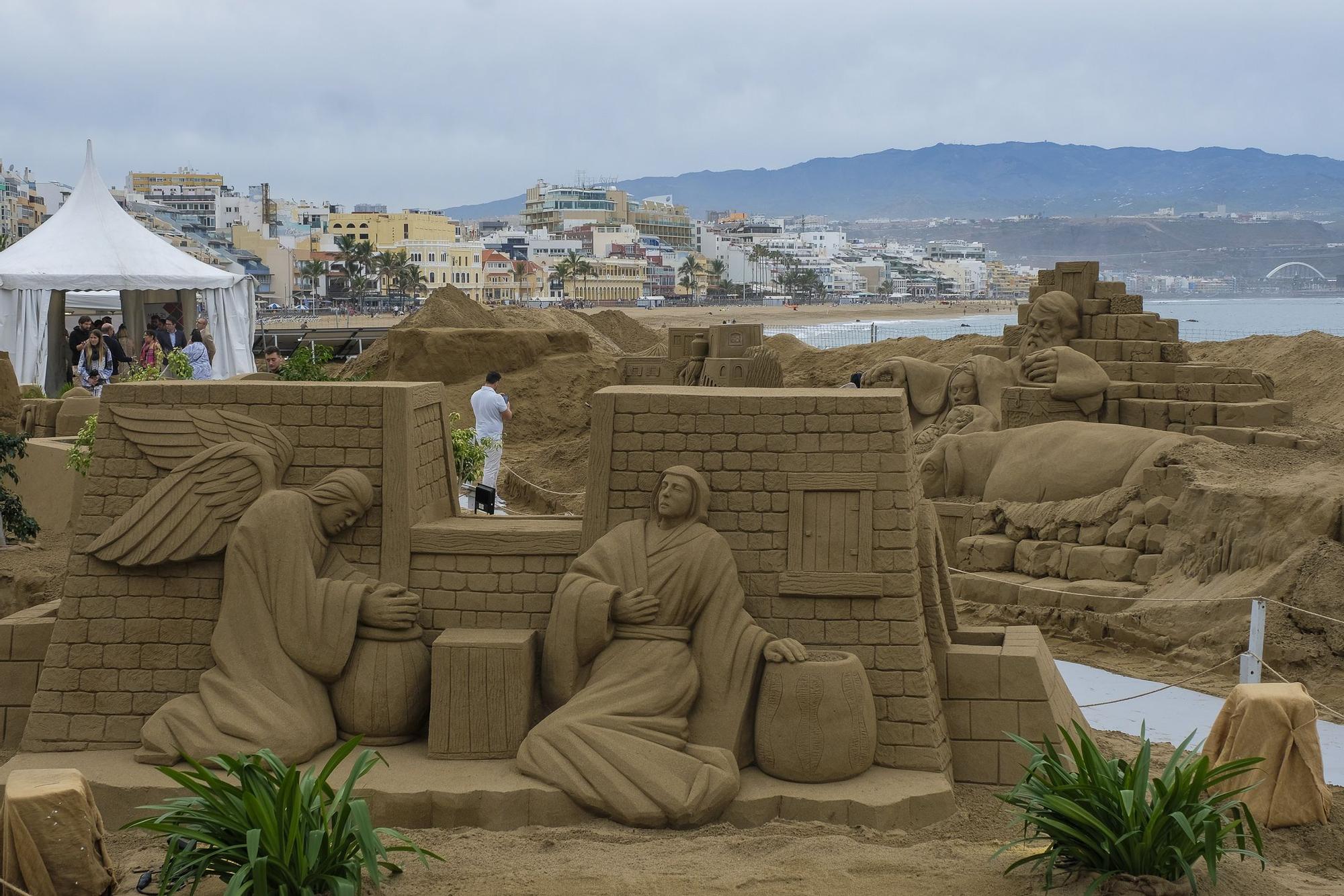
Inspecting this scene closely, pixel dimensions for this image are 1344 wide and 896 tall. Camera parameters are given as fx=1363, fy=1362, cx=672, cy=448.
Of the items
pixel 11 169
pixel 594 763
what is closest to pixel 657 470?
pixel 594 763

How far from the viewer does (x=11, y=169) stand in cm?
9331

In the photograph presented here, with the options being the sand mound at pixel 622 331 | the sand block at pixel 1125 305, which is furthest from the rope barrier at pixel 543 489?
the sand mound at pixel 622 331

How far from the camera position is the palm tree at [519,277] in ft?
266

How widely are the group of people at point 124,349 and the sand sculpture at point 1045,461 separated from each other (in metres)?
7.36

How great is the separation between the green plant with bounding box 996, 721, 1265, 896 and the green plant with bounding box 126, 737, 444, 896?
Result: 2.25 meters

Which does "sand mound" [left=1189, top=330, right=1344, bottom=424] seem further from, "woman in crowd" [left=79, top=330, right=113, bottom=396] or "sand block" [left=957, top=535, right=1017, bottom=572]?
"woman in crowd" [left=79, top=330, right=113, bottom=396]

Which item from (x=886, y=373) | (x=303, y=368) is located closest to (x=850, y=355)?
(x=886, y=373)

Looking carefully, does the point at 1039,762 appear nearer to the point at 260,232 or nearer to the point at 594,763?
the point at 594,763

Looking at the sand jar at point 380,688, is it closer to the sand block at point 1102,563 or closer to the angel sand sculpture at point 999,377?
the sand block at point 1102,563

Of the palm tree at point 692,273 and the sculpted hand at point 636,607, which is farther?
the palm tree at point 692,273

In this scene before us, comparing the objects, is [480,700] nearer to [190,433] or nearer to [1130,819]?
[190,433]

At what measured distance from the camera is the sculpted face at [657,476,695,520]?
5.98 metres

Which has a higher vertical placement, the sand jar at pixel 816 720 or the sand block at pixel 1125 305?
the sand block at pixel 1125 305

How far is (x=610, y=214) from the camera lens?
12712 centimetres
